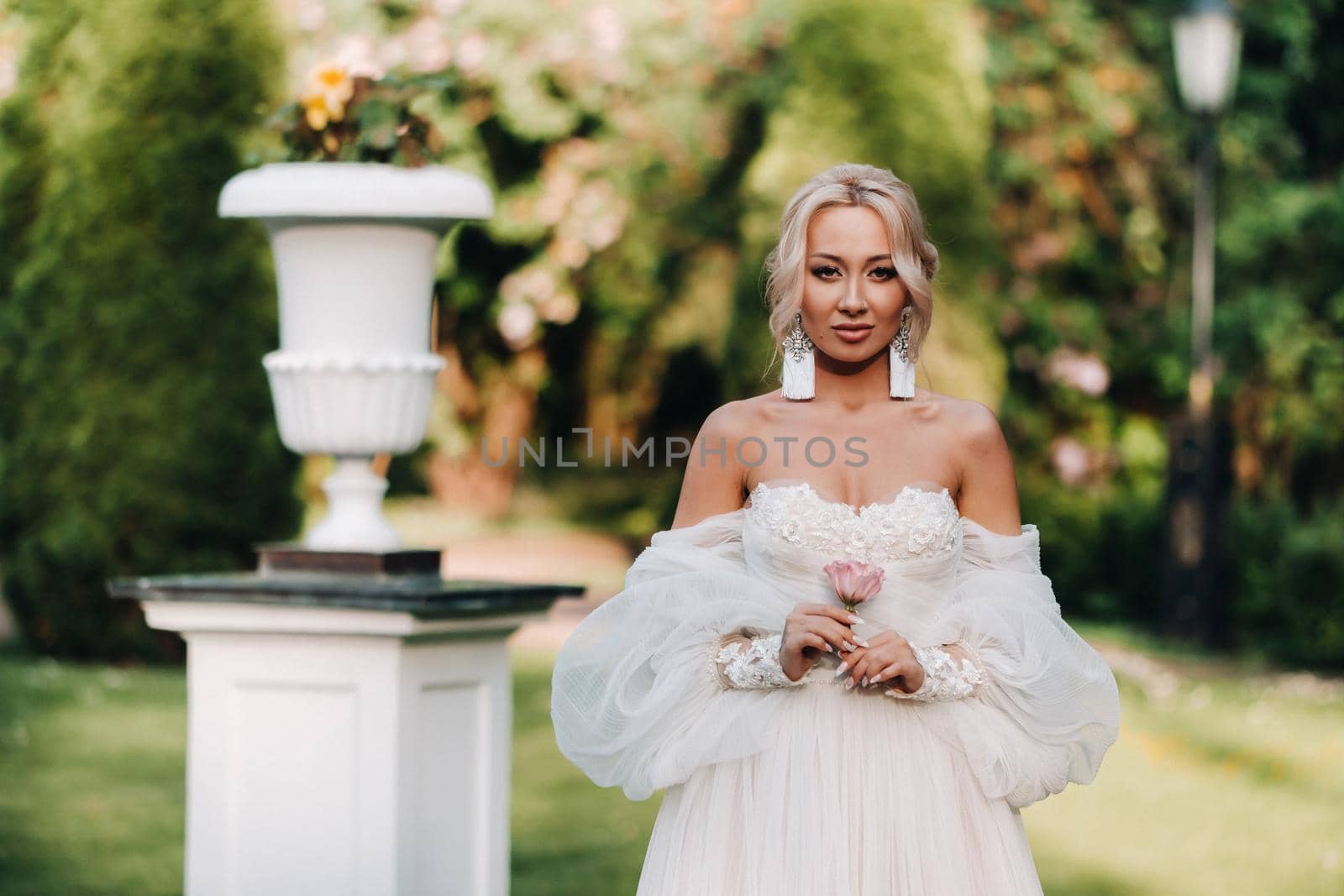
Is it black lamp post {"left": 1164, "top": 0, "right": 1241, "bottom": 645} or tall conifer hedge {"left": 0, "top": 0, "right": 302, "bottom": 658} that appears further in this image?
black lamp post {"left": 1164, "top": 0, "right": 1241, "bottom": 645}

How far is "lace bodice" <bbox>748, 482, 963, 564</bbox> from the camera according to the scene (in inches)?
105

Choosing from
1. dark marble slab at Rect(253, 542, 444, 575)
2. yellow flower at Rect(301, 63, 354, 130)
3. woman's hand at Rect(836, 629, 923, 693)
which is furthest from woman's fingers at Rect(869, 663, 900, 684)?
yellow flower at Rect(301, 63, 354, 130)

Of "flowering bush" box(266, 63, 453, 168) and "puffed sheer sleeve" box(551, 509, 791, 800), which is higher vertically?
"flowering bush" box(266, 63, 453, 168)

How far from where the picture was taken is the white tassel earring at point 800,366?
277cm

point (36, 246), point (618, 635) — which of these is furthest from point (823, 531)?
point (36, 246)

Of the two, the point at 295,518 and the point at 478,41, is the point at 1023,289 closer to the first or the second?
the point at 478,41

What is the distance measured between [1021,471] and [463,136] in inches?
192

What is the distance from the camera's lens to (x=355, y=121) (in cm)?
423

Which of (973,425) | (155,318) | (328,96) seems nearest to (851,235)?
(973,425)

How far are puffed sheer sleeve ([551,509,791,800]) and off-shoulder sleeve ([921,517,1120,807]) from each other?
279mm

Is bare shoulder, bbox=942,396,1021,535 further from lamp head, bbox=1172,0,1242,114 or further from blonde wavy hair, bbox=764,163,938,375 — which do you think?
lamp head, bbox=1172,0,1242,114

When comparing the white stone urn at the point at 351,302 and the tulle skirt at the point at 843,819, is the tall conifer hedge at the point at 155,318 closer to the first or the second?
the white stone urn at the point at 351,302

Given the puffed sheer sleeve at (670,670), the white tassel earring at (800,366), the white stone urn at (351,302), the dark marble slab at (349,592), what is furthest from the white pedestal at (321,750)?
the white tassel earring at (800,366)

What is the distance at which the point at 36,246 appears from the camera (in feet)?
29.5
